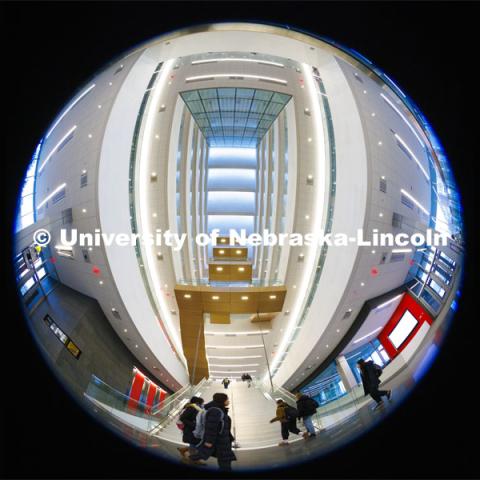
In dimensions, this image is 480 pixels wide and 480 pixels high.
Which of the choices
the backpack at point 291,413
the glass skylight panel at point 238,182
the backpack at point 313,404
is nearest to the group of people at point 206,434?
the backpack at point 291,413

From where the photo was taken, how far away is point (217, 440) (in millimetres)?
1196

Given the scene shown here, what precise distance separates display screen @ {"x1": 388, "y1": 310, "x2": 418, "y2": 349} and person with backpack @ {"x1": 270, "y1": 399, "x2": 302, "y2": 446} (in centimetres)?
69

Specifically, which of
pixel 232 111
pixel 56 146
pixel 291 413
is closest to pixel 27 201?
pixel 56 146

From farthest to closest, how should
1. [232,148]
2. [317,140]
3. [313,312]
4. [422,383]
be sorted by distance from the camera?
[232,148] < [317,140] < [313,312] < [422,383]

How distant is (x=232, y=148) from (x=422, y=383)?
16.0ft

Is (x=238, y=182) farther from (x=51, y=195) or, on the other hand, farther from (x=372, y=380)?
(x=372, y=380)

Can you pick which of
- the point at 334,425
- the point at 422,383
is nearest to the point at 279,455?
the point at 334,425

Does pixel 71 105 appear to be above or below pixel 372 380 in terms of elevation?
above

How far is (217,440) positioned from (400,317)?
4.02ft

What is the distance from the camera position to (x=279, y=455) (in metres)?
1.22

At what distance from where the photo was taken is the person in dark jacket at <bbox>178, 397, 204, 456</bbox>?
120 cm

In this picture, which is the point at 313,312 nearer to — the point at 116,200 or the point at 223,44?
the point at 116,200

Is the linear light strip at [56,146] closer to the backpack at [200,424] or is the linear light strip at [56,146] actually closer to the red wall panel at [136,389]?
the red wall panel at [136,389]

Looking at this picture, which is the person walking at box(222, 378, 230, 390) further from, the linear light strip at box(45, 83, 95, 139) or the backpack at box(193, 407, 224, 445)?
the linear light strip at box(45, 83, 95, 139)
